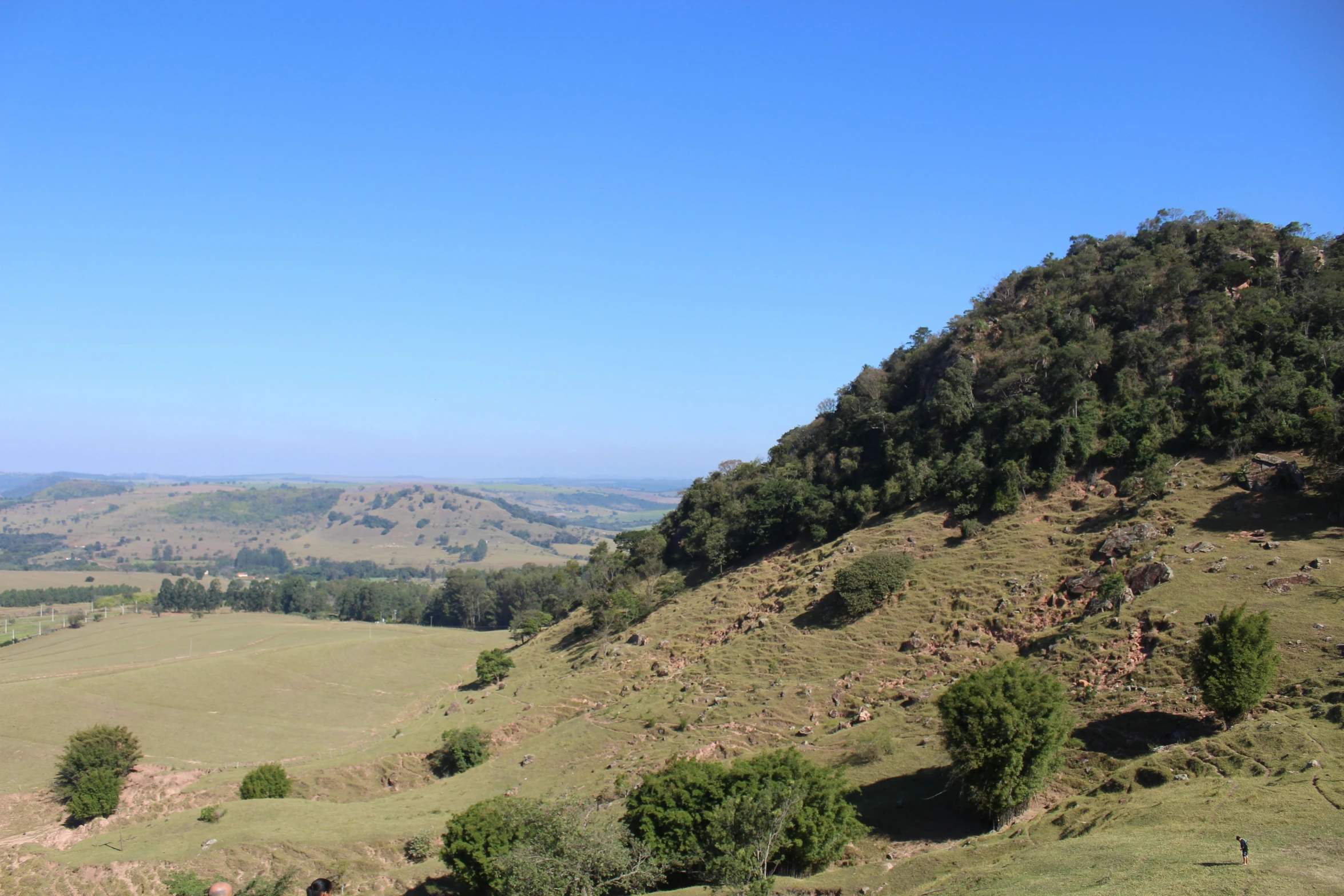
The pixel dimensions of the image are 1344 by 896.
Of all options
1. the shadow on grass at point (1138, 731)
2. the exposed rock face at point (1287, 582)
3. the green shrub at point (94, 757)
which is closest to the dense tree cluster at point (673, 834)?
the shadow on grass at point (1138, 731)

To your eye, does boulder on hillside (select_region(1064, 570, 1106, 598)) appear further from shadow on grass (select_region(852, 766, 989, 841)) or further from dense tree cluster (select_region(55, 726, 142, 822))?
dense tree cluster (select_region(55, 726, 142, 822))

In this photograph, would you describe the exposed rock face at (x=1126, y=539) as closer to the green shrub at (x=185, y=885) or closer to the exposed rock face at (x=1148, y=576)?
the exposed rock face at (x=1148, y=576)

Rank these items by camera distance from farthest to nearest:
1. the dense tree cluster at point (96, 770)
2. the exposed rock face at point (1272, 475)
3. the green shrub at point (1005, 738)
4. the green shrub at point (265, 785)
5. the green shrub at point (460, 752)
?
the green shrub at point (460, 752) → the exposed rock face at point (1272, 475) → the green shrub at point (265, 785) → the dense tree cluster at point (96, 770) → the green shrub at point (1005, 738)

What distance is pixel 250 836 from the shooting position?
3172 cm

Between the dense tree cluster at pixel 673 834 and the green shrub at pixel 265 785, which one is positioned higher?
the dense tree cluster at pixel 673 834

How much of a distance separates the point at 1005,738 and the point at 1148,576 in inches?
669

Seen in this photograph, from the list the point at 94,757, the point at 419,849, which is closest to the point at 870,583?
the point at 419,849

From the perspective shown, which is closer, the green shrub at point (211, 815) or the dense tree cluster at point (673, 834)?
the dense tree cluster at point (673, 834)

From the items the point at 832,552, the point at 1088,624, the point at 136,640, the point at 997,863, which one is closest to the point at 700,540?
the point at 832,552

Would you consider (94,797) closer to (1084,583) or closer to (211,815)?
(211,815)

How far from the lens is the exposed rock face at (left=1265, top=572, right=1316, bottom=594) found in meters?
33.0

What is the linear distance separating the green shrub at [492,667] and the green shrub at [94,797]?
25.0 metres

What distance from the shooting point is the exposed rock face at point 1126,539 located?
1559 inches

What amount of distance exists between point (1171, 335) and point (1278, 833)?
134 ft
